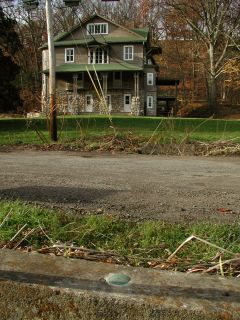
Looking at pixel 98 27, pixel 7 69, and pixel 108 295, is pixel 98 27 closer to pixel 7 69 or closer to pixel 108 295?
pixel 7 69

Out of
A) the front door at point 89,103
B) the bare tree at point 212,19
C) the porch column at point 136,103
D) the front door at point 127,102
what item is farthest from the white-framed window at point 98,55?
the bare tree at point 212,19

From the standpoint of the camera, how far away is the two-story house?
172 feet

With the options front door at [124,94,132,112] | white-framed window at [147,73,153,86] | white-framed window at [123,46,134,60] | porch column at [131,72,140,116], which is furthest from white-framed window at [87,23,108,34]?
front door at [124,94,132,112]

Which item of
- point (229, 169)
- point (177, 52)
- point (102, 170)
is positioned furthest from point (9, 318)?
point (177, 52)

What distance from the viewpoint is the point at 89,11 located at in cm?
5991

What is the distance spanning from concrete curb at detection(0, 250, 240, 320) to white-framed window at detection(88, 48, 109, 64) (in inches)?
2067

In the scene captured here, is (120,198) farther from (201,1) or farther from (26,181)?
(201,1)

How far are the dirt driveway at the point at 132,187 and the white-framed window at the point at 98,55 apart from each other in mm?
44729

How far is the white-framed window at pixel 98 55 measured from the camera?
5412 cm

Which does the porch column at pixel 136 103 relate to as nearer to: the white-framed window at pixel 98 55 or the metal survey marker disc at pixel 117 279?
the white-framed window at pixel 98 55

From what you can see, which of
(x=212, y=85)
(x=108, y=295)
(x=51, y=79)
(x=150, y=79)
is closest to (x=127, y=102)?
(x=150, y=79)

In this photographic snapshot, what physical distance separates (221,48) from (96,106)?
17148 millimetres

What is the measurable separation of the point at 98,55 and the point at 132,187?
49.0 m

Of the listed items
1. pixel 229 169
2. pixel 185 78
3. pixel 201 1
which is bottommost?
pixel 229 169
